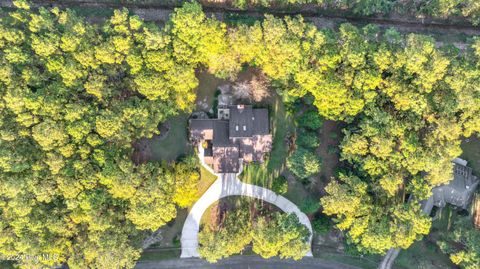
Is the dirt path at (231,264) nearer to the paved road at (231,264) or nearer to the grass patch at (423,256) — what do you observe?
the paved road at (231,264)

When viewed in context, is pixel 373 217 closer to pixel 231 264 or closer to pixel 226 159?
pixel 226 159

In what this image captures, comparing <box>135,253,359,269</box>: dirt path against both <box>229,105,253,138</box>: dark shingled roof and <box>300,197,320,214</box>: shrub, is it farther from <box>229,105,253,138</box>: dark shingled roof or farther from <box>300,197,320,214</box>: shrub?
<box>229,105,253,138</box>: dark shingled roof

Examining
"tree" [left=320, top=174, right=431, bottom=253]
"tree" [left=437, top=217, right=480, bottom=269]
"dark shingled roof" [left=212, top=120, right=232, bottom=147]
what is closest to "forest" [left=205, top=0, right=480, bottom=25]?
"dark shingled roof" [left=212, top=120, right=232, bottom=147]

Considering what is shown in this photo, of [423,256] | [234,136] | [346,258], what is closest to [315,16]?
[234,136]

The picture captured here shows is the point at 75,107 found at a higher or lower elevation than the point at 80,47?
lower

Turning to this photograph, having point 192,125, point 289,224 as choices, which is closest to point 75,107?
point 192,125

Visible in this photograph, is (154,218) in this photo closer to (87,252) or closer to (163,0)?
(87,252)
